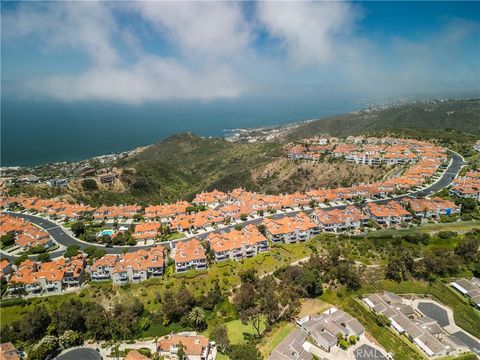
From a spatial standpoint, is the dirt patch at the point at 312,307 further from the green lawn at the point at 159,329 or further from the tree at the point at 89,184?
the tree at the point at 89,184

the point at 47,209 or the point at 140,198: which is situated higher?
the point at 47,209

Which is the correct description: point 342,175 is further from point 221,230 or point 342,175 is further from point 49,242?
point 49,242

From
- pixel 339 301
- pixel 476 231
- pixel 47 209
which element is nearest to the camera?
pixel 339 301

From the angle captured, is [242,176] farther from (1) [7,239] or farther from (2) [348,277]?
(2) [348,277]

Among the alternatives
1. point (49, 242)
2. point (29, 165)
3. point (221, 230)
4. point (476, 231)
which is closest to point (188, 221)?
point (221, 230)

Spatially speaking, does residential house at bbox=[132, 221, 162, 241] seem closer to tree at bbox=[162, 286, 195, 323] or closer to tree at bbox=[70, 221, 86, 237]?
tree at bbox=[70, 221, 86, 237]

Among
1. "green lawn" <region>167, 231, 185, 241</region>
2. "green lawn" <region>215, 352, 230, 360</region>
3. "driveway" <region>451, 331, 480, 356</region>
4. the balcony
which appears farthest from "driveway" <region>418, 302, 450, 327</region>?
"green lawn" <region>167, 231, 185, 241</region>
